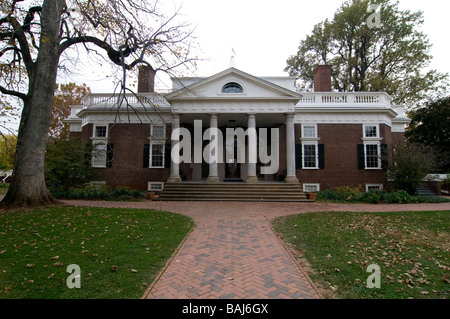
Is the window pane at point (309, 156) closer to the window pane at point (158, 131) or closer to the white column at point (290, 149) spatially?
the white column at point (290, 149)

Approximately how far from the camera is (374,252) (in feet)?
15.8

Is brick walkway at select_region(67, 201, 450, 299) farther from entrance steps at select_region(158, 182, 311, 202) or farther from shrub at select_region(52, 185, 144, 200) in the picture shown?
shrub at select_region(52, 185, 144, 200)

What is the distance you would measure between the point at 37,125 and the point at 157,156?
8.53 m

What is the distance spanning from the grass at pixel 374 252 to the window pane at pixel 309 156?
8.85 meters

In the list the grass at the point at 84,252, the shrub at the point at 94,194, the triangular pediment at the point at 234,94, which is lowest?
the grass at the point at 84,252

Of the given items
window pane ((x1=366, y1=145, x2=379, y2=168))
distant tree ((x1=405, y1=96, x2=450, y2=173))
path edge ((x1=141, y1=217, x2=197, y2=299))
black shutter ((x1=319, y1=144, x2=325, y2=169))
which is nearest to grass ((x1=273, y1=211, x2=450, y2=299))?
path edge ((x1=141, y1=217, x2=197, y2=299))

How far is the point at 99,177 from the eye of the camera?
16.8 meters

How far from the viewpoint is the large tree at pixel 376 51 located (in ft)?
76.8

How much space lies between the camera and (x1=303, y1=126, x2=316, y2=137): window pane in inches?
681

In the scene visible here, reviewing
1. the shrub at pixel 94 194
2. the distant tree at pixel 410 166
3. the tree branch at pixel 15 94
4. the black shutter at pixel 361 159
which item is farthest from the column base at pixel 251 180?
the tree branch at pixel 15 94

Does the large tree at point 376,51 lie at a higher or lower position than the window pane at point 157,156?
higher

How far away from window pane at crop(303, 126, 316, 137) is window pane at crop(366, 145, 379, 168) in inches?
154

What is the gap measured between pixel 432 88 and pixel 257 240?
28396 mm
